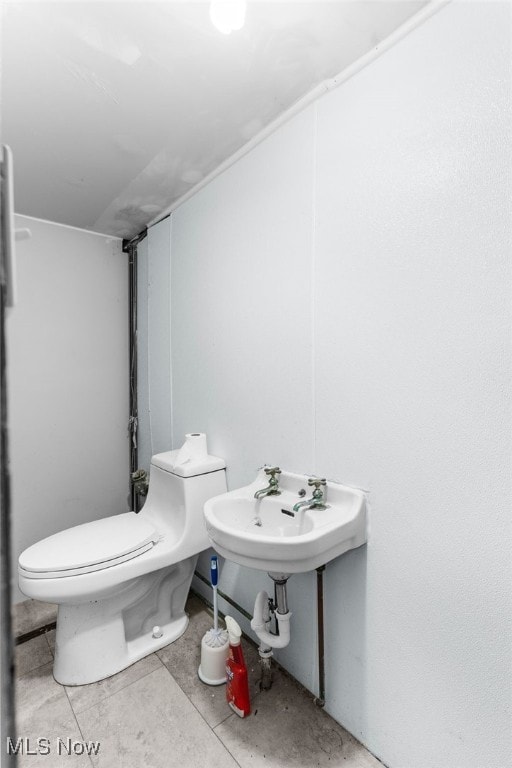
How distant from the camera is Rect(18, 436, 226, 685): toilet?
4.34ft

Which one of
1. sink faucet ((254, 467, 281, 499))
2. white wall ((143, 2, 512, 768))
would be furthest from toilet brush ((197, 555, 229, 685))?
sink faucet ((254, 467, 281, 499))

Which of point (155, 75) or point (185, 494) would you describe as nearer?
point (155, 75)

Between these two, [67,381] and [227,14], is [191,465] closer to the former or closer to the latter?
[67,381]

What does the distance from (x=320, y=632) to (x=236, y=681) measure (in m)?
0.32

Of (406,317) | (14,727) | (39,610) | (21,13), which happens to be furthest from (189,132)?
(39,610)

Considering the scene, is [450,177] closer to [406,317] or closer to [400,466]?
[406,317]

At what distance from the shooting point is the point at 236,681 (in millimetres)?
1229

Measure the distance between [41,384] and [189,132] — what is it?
1.51 m

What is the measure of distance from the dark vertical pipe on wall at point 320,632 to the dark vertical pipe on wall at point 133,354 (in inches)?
59.0

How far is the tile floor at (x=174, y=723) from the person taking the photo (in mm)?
1102

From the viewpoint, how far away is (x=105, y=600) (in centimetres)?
143

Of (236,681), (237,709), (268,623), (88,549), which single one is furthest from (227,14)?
(237,709)

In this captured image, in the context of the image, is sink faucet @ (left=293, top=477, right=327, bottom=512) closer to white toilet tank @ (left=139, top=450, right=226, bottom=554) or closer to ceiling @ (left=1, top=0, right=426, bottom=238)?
white toilet tank @ (left=139, top=450, right=226, bottom=554)

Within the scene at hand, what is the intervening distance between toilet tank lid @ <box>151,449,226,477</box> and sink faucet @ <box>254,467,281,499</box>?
369mm
